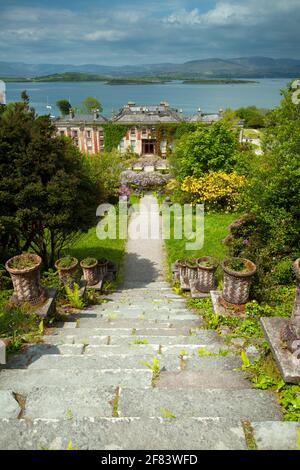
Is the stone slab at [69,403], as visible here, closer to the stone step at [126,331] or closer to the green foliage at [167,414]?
the green foliage at [167,414]

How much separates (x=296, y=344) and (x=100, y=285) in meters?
8.27

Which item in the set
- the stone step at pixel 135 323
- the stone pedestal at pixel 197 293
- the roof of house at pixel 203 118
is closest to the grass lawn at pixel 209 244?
the stone pedestal at pixel 197 293

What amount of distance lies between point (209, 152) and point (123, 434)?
19945mm

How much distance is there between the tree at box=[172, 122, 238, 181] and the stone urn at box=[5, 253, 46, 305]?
16.2 meters

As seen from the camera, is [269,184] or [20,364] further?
[269,184]

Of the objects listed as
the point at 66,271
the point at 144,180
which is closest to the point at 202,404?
the point at 66,271

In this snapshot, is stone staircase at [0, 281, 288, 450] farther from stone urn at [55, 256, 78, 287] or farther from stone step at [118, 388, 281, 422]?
stone urn at [55, 256, 78, 287]

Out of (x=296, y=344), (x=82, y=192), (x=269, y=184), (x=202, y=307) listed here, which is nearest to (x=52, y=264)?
(x=82, y=192)

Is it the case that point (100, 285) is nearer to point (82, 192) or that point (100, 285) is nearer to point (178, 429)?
point (82, 192)

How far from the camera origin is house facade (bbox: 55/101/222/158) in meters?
39.2

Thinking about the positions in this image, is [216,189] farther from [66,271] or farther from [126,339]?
[126,339]

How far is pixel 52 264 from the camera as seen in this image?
12.8 metres

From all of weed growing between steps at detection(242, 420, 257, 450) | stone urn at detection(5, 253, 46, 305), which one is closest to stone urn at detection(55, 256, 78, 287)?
stone urn at detection(5, 253, 46, 305)
